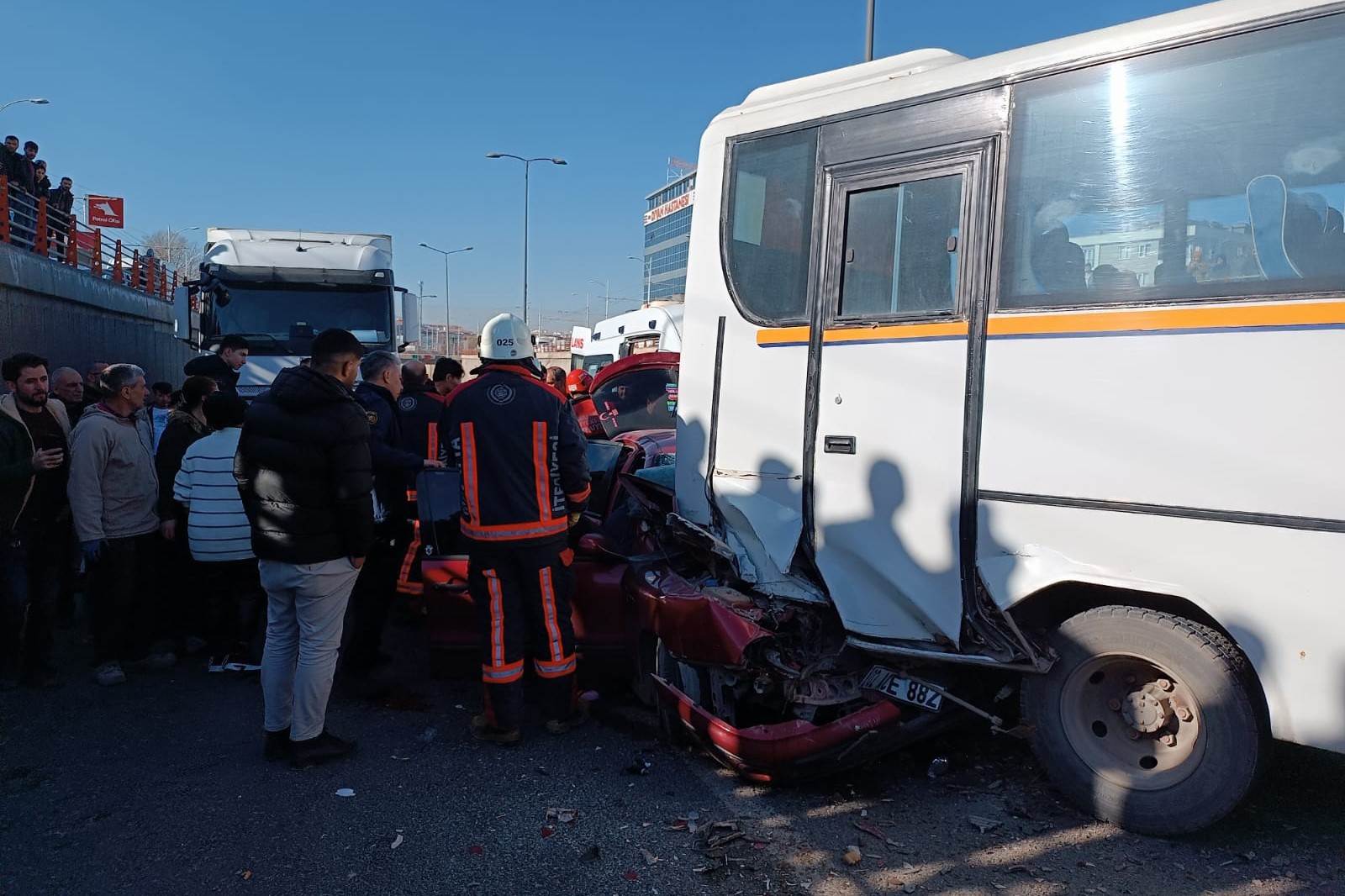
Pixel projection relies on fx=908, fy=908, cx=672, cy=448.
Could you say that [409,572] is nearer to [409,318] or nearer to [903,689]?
[903,689]

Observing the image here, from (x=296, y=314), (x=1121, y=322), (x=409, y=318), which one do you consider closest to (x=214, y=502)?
(x=1121, y=322)

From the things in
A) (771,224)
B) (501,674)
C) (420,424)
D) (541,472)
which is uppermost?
(771,224)

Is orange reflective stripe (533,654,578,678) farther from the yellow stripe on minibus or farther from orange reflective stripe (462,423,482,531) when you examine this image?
the yellow stripe on minibus

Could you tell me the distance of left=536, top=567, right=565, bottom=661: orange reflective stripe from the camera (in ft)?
15.3

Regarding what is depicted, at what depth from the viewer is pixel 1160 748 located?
11.7 ft

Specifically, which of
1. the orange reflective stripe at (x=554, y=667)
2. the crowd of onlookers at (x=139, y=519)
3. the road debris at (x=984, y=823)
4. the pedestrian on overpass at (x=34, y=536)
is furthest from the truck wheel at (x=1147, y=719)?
the pedestrian on overpass at (x=34, y=536)

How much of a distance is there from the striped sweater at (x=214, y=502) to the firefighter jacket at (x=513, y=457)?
1640mm

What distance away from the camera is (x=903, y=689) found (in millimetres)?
4027

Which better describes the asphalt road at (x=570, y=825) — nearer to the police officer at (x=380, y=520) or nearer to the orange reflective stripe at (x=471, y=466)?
the police officer at (x=380, y=520)

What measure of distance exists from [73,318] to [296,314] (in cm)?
477

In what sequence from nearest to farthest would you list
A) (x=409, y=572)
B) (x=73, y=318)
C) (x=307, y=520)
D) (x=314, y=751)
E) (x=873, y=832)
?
(x=873, y=832) → (x=307, y=520) → (x=314, y=751) → (x=409, y=572) → (x=73, y=318)

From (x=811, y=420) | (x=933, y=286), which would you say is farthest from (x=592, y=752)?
(x=933, y=286)

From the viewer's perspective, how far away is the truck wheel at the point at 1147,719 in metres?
3.31

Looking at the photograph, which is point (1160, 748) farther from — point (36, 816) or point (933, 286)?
point (36, 816)
